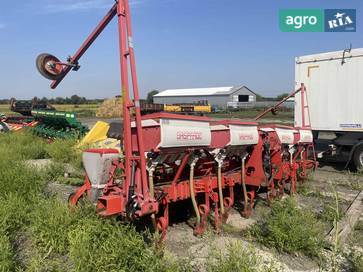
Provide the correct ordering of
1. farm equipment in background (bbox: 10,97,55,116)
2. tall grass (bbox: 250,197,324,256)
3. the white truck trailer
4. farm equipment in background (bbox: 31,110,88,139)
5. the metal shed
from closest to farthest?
tall grass (bbox: 250,197,324,256)
the white truck trailer
farm equipment in background (bbox: 31,110,88,139)
farm equipment in background (bbox: 10,97,55,116)
the metal shed

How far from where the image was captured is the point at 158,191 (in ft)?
14.6

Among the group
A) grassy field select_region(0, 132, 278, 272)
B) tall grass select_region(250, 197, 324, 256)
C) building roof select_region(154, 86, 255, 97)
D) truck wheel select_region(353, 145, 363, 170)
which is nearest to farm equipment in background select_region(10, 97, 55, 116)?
grassy field select_region(0, 132, 278, 272)

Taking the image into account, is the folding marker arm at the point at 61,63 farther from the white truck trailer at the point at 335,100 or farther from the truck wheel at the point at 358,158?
the truck wheel at the point at 358,158

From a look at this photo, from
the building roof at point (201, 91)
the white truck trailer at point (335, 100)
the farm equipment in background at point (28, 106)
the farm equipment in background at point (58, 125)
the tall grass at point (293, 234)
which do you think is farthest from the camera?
the building roof at point (201, 91)

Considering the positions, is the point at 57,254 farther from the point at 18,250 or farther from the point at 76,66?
the point at 76,66

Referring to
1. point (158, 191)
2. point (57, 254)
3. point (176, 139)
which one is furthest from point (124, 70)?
point (57, 254)

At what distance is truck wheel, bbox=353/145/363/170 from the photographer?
9.46 m

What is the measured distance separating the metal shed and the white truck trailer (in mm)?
47361

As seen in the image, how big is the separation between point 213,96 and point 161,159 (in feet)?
196

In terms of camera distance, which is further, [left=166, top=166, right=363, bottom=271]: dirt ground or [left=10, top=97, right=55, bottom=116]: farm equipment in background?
[left=10, top=97, right=55, bottom=116]: farm equipment in background

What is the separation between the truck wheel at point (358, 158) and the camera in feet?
31.0

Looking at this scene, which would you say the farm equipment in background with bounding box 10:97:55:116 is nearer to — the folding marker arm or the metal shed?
the folding marker arm

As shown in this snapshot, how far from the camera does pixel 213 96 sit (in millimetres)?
63531

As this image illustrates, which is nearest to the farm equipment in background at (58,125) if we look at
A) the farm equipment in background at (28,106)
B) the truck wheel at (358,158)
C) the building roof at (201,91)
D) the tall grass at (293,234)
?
the farm equipment in background at (28,106)
